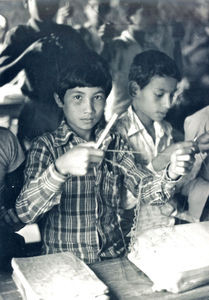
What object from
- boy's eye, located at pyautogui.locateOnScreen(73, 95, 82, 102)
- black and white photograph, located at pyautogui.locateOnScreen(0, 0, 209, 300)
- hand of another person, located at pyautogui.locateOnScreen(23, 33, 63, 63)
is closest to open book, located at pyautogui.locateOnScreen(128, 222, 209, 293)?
black and white photograph, located at pyautogui.locateOnScreen(0, 0, 209, 300)

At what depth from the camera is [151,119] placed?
1.58 meters

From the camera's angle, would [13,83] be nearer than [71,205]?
Yes

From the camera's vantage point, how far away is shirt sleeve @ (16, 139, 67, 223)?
4.22 ft

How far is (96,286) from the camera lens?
1168mm

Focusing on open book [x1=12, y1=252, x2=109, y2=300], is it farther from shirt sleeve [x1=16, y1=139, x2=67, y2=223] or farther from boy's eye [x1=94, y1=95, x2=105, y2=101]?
boy's eye [x1=94, y1=95, x2=105, y2=101]

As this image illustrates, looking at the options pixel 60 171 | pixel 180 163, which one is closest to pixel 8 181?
pixel 60 171

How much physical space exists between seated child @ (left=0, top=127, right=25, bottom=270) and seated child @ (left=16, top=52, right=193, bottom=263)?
3cm

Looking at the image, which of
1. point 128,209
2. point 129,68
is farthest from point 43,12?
point 128,209

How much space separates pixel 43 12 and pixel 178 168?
77cm

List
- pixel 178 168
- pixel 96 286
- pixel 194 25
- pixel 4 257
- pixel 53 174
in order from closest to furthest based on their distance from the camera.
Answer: pixel 96 286, pixel 53 174, pixel 4 257, pixel 178 168, pixel 194 25

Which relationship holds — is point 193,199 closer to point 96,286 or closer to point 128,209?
point 128,209

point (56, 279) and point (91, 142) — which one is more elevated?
point (91, 142)

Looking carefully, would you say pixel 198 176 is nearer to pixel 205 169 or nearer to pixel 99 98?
pixel 205 169

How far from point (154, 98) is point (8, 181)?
661 millimetres
